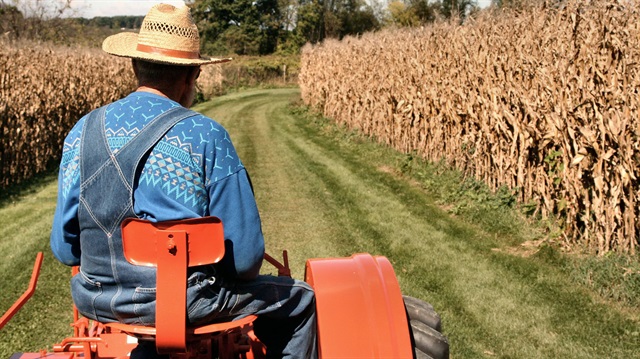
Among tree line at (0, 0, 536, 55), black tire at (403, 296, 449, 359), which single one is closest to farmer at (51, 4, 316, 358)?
black tire at (403, 296, 449, 359)

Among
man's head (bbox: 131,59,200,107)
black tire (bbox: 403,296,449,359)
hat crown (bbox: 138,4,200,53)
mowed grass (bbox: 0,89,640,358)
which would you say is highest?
hat crown (bbox: 138,4,200,53)

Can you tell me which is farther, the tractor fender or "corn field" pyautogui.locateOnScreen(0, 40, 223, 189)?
"corn field" pyautogui.locateOnScreen(0, 40, 223, 189)

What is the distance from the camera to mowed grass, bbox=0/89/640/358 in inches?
194

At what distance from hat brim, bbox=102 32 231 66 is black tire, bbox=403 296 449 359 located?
149 cm

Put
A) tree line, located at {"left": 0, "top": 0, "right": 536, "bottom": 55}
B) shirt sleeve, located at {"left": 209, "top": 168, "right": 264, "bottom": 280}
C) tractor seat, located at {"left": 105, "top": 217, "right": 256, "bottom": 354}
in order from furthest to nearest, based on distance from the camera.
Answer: tree line, located at {"left": 0, "top": 0, "right": 536, "bottom": 55}, shirt sleeve, located at {"left": 209, "top": 168, "right": 264, "bottom": 280}, tractor seat, located at {"left": 105, "top": 217, "right": 256, "bottom": 354}

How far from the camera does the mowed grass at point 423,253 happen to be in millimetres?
4926

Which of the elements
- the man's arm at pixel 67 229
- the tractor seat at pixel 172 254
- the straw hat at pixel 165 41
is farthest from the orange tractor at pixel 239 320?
the straw hat at pixel 165 41

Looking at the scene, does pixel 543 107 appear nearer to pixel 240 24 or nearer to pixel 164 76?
pixel 164 76

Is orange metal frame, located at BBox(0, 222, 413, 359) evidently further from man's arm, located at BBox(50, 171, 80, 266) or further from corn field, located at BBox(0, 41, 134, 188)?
corn field, located at BBox(0, 41, 134, 188)

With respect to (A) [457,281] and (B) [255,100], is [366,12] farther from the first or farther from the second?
(A) [457,281]

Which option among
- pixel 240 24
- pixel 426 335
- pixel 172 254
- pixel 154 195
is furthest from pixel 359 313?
pixel 240 24

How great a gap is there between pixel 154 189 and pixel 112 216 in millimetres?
195

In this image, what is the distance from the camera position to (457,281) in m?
6.06

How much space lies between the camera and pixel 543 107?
7016 millimetres
